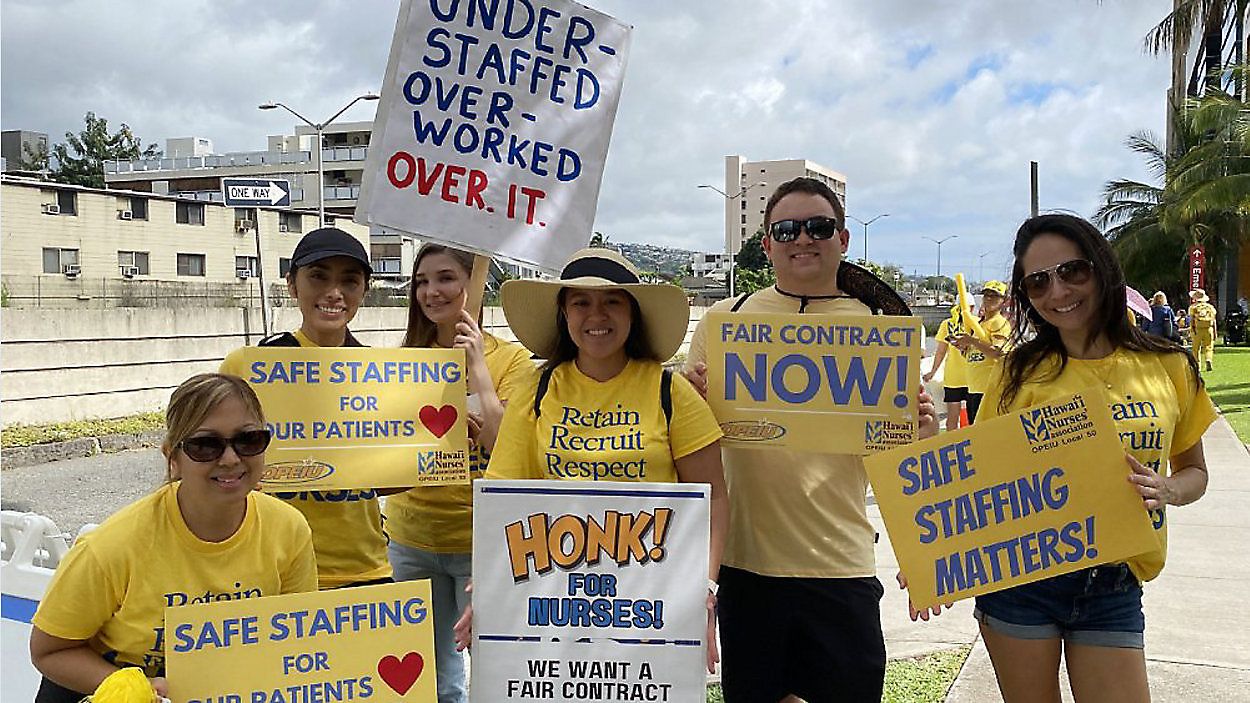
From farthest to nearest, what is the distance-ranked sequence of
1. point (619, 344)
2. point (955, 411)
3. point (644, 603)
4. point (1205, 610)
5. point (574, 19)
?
point (955, 411), point (1205, 610), point (574, 19), point (619, 344), point (644, 603)

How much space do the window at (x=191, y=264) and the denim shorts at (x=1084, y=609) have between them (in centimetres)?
4345

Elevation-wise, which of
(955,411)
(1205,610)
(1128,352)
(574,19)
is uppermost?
(574,19)

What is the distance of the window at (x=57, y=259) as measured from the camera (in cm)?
3609

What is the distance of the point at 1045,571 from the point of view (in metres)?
2.90

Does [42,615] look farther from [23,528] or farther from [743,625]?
[743,625]

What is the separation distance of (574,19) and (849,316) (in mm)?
1361

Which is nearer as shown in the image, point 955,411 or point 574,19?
point 574,19

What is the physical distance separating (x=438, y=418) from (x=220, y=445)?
841 mm

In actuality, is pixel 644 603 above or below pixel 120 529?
below

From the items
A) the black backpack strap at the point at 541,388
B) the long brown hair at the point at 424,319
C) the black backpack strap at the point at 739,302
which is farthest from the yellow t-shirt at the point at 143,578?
the black backpack strap at the point at 739,302

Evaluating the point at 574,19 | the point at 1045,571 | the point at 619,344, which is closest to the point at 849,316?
→ the point at 619,344

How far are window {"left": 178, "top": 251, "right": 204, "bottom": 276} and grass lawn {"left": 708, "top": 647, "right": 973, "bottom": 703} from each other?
4172cm

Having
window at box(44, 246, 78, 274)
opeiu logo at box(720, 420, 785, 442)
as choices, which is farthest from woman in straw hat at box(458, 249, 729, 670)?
window at box(44, 246, 78, 274)

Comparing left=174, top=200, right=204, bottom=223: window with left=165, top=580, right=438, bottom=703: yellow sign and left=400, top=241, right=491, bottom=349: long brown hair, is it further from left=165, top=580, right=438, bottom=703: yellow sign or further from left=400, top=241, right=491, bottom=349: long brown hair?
left=165, top=580, right=438, bottom=703: yellow sign
